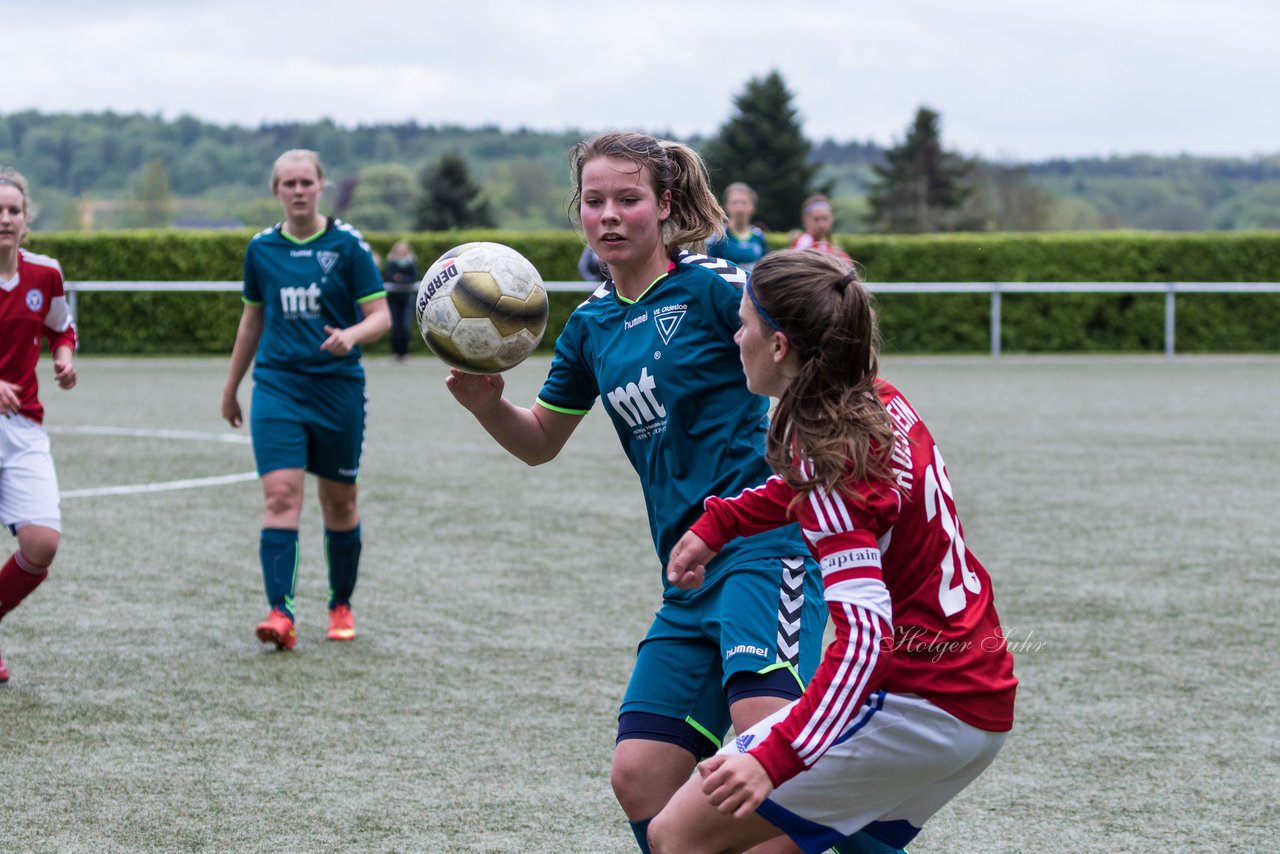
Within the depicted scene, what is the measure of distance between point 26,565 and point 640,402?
132 inches

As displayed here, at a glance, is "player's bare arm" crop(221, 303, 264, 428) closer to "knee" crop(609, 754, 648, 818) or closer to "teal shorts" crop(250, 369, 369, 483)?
"teal shorts" crop(250, 369, 369, 483)

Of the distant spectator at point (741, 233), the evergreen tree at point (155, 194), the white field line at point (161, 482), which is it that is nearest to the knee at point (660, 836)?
the white field line at point (161, 482)

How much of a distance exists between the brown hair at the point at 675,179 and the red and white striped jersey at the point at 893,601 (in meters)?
0.98

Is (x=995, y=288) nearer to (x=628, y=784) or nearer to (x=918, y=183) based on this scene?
(x=628, y=784)

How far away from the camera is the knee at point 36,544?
5797mm

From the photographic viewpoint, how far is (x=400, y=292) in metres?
24.9

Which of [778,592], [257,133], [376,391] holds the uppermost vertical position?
[257,133]

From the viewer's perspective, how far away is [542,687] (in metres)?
5.85

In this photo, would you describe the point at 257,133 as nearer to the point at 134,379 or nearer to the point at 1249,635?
the point at 134,379

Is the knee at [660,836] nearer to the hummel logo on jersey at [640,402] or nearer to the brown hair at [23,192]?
the hummel logo on jersey at [640,402]

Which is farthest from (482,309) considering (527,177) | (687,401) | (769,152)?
(527,177)

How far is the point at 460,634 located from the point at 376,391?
12.7 metres

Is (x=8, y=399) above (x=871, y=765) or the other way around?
above

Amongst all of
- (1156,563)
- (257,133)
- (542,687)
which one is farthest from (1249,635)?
(257,133)
